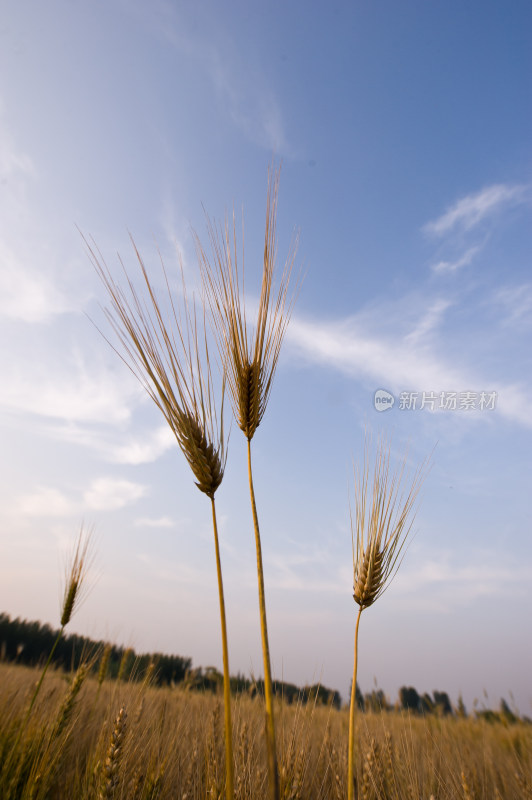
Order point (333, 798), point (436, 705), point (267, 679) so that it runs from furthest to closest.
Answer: point (436, 705)
point (333, 798)
point (267, 679)

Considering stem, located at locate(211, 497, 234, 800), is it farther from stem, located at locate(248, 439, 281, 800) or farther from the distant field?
the distant field

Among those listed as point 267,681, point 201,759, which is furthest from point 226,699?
point 201,759

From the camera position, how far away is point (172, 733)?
290 cm

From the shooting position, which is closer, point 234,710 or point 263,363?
point 263,363

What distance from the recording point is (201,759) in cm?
265

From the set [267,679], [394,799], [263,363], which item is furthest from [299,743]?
[263,363]

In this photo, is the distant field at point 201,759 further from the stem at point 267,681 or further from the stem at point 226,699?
the stem at point 267,681

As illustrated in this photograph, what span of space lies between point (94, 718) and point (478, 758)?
2.87m

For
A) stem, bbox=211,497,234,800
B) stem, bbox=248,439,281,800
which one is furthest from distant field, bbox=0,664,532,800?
stem, bbox=248,439,281,800

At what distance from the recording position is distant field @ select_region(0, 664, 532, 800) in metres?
1.94

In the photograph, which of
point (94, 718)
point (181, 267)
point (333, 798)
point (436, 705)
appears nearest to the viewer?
point (181, 267)

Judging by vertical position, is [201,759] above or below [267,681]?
below

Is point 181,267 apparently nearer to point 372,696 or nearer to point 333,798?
point 333,798

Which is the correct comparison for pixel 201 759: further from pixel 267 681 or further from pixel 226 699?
pixel 267 681
